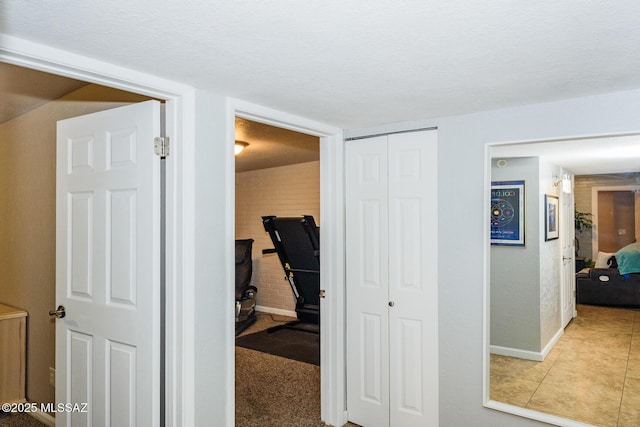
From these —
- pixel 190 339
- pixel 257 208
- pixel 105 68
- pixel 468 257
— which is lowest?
pixel 190 339

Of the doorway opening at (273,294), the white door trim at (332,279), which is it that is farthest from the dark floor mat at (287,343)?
the white door trim at (332,279)

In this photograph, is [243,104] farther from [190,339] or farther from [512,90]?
[512,90]

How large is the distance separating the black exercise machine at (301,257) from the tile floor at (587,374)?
2773 mm

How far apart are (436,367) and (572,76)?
71.5 inches

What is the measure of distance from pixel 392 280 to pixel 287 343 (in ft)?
7.93

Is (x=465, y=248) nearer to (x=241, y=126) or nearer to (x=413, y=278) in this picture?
(x=413, y=278)

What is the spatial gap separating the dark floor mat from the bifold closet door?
136cm

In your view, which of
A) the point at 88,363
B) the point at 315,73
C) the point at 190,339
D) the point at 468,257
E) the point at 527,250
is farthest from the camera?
the point at 527,250

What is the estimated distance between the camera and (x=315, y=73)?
1.80 metres

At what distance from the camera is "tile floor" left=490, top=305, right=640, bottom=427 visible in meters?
2.39

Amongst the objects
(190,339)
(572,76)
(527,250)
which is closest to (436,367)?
(527,250)

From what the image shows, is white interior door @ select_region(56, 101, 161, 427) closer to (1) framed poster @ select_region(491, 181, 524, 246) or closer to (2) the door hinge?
(2) the door hinge

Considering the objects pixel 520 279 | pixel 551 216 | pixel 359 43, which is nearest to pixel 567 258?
pixel 551 216

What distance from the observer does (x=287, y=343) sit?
4766 millimetres
